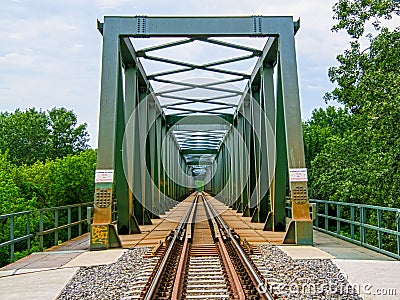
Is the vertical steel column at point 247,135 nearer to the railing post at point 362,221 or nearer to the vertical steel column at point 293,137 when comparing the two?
the vertical steel column at point 293,137

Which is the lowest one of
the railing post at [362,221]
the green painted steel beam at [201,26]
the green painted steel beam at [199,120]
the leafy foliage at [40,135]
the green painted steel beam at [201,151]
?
the railing post at [362,221]

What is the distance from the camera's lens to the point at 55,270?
7.80m

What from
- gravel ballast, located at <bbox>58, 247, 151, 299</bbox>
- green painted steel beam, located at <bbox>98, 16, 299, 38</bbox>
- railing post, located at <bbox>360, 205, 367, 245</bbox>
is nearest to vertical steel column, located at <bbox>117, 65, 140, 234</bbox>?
green painted steel beam, located at <bbox>98, 16, 299, 38</bbox>

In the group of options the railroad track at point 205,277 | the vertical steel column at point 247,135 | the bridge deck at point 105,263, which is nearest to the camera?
the railroad track at point 205,277

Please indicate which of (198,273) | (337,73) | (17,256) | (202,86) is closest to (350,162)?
(337,73)

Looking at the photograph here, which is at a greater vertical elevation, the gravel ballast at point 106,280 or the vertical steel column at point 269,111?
the vertical steel column at point 269,111

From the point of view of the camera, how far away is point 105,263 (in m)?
8.40

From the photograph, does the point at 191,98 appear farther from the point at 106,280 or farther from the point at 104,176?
the point at 106,280

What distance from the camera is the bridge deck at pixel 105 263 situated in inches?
251

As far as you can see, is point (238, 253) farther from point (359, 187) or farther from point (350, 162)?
point (350, 162)

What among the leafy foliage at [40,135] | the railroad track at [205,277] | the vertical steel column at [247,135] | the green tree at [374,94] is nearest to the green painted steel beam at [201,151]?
the leafy foliage at [40,135]

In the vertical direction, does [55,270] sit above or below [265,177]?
Answer: below

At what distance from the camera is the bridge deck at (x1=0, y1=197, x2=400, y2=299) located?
6.37 metres

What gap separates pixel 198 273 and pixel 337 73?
12861 mm
